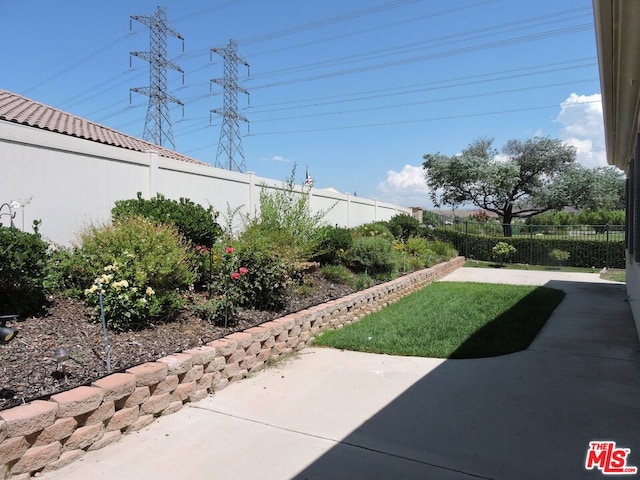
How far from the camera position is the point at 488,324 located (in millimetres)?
7098

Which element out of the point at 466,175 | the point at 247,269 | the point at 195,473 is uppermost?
the point at 466,175

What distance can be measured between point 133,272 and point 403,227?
572 inches

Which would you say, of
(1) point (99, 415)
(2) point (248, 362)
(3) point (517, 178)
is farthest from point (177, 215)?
(3) point (517, 178)

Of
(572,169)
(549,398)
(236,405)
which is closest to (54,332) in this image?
(236,405)

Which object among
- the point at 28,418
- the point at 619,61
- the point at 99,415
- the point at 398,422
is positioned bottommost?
the point at 398,422

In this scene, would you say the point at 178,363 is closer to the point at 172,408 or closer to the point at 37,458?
the point at 172,408

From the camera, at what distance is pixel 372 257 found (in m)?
9.98

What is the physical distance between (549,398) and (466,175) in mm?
27744

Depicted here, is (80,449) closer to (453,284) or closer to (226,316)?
(226,316)

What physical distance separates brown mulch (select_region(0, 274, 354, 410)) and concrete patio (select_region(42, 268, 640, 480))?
608mm

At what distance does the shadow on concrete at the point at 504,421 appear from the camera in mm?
2994

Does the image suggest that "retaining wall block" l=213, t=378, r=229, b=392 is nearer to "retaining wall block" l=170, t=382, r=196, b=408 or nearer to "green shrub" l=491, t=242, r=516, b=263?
"retaining wall block" l=170, t=382, r=196, b=408

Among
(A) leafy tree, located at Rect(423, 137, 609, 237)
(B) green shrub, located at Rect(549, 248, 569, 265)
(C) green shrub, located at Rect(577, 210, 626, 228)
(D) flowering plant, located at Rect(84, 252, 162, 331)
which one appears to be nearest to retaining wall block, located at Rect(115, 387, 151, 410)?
(D) flowering plant, located at Rect(84, 252, 162, 331)

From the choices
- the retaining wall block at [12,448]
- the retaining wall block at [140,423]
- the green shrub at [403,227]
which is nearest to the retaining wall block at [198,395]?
the retaining wall block at [140,423]
